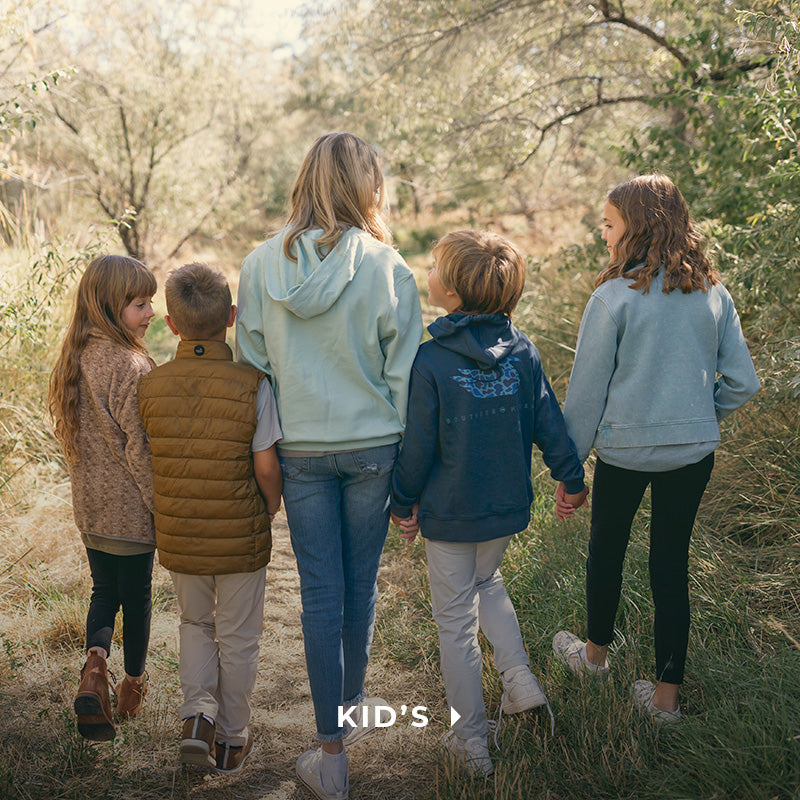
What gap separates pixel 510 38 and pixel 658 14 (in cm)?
130

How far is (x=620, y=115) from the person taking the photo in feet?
31.1

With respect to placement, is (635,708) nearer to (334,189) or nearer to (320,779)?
(320,779)

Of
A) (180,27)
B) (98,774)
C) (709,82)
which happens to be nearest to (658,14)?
(709,82)

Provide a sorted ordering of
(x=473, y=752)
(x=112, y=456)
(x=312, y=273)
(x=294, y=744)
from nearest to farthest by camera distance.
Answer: (x=312, y=273), (x=473, y=752), (x=112, y=456), (x=294, y=744)

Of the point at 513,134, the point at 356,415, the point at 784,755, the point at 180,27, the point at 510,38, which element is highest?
the point at 180,27

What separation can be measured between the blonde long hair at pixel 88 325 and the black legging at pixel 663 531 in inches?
67.2

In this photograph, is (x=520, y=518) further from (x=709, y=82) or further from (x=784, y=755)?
(x=709, y=82)

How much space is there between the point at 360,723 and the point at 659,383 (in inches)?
62.6

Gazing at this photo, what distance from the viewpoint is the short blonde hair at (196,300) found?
2.31 meters

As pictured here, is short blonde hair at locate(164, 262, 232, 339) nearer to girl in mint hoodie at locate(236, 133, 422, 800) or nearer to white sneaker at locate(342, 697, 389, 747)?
girl in mint hoodie at locate(236, 133, 422, 800)

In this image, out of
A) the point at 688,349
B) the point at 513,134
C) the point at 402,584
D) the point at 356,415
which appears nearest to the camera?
the point at 356,415

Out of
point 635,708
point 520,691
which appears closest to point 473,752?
point 520,691

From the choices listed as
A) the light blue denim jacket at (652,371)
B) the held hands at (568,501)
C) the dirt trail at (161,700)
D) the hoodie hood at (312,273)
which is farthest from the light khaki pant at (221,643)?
the light blue denim jacket at (652,371)

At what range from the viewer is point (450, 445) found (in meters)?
2.29
